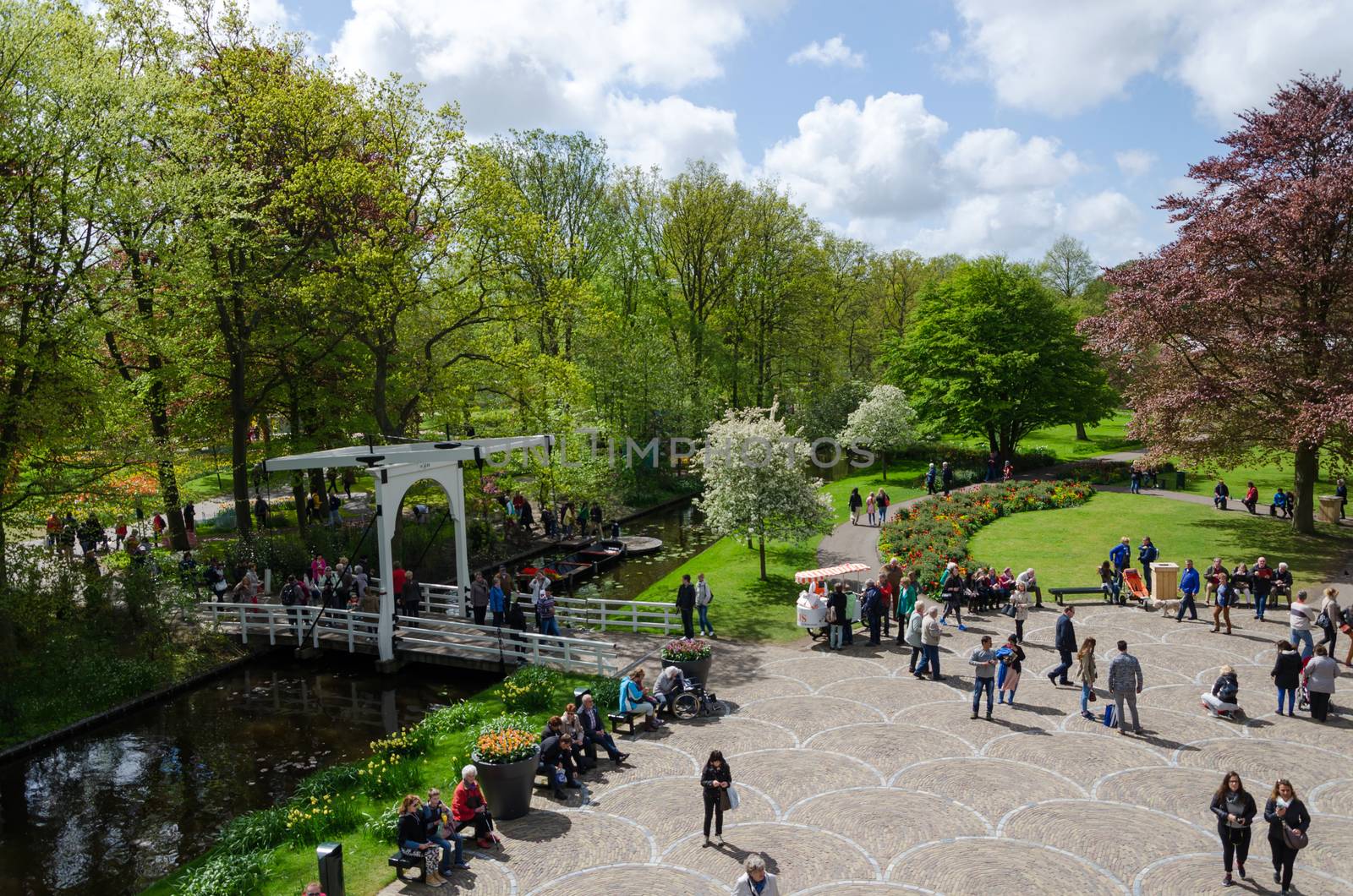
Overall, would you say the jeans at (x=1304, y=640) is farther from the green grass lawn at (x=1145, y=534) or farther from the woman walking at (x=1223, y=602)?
the green grass lawn at (x=1145, y=534)

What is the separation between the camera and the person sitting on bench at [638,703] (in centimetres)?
1506

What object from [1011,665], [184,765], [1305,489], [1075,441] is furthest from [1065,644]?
[1075,441]

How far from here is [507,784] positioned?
39.4ft

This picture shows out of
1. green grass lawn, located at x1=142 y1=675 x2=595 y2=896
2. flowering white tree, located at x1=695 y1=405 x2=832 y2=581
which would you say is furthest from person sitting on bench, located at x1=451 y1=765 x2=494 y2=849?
flowering white tree, located at x1=695 y1=405 x2=832 y2=581

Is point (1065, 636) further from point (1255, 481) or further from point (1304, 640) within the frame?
point (1255, 481)

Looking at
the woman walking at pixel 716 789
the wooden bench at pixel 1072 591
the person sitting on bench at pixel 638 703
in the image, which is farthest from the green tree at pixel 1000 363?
the woman walking at pixel 716 789

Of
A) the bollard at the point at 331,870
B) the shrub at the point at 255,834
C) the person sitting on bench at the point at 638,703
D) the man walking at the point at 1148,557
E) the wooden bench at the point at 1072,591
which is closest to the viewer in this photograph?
the bollard at the point at 331,870

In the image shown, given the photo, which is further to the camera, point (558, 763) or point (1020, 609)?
point (1020, 609)

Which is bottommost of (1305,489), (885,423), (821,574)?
(821,574)

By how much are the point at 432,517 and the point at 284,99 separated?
15573 millimetres

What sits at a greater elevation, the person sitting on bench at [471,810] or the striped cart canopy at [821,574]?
the striped cart canopy at [821,574]

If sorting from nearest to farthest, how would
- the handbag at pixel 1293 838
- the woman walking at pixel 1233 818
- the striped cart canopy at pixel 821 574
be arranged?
the handbag at pixel 1293 838, the woman walking at pixel 1233 818, the striped cart canopy at pixel 821 574

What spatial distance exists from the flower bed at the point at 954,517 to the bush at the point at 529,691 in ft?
38.4

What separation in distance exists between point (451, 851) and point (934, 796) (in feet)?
21.9
